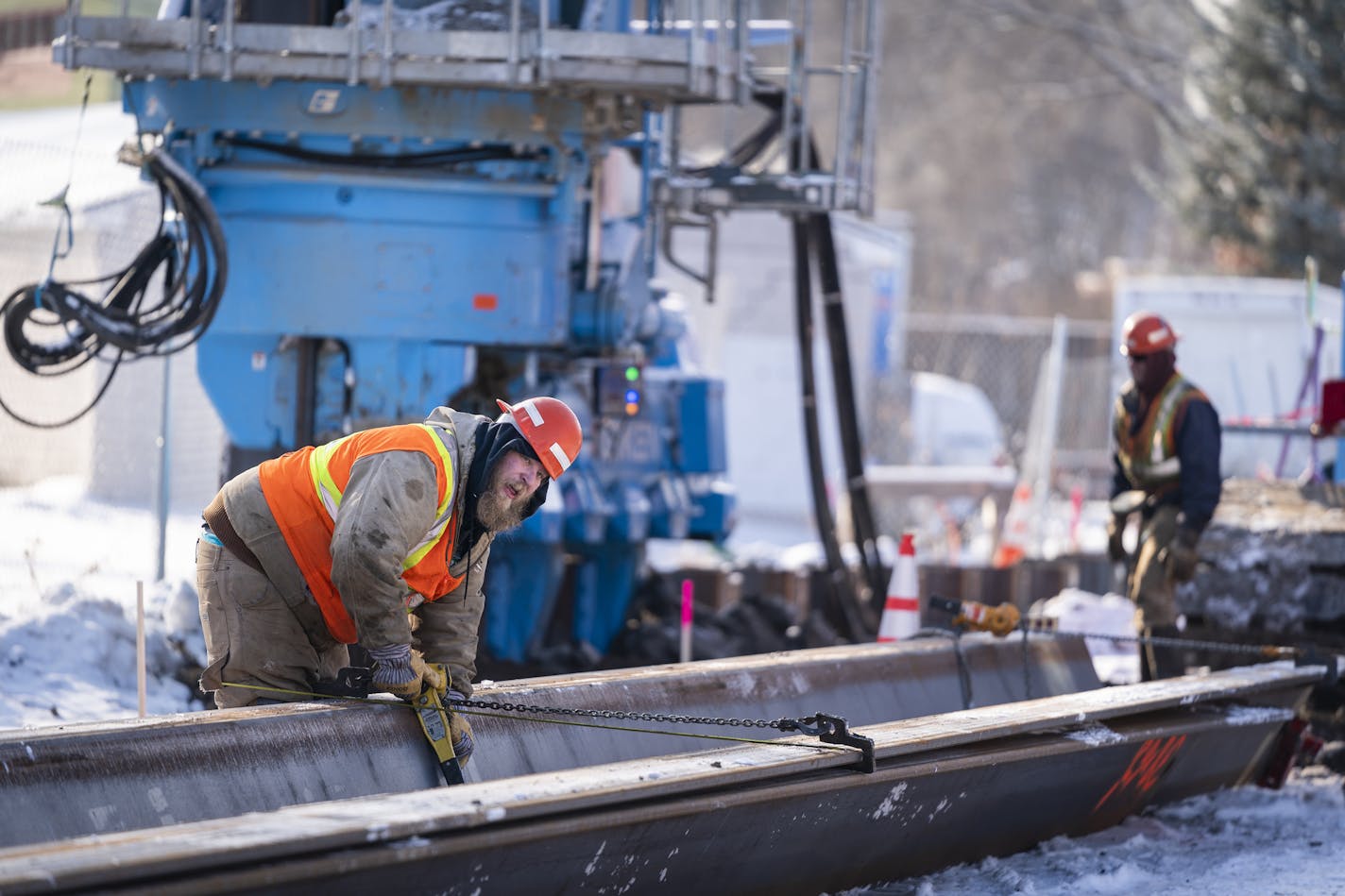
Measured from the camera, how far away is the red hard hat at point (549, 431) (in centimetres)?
536

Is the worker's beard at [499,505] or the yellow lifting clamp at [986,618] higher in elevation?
the worker's beard at [499,505]

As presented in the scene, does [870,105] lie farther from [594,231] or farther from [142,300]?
[142,300]

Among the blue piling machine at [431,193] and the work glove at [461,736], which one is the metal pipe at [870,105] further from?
the work glove at [461,736]

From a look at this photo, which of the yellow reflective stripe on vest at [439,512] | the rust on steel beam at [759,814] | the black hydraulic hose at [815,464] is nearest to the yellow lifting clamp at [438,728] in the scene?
the yellow reflective stripe on vest at [439,512]

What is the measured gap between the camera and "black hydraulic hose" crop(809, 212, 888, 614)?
12.0 meters

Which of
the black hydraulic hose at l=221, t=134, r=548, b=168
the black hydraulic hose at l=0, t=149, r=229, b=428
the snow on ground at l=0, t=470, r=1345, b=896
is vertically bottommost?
the snow on ground at l=0, t=470, r=1345, b=896

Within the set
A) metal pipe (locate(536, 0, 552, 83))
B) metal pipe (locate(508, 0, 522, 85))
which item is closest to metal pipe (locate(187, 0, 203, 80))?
metal pipe (locate(508, 0, 522, 85))

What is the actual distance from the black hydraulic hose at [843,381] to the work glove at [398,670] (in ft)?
22.2

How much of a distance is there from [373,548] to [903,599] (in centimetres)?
485

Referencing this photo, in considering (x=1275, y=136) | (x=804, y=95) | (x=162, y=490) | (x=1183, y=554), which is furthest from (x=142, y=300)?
(x=1275, y=136)

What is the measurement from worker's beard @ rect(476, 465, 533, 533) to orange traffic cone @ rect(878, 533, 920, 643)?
4314 mm

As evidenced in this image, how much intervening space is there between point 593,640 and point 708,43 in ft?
13.1

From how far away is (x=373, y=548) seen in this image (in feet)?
17.1

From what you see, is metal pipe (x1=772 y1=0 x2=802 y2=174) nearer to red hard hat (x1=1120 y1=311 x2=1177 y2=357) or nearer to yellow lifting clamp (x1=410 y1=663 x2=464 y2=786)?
red hard hat (x1=1120 y1=311 x2=1177 y2=357)
